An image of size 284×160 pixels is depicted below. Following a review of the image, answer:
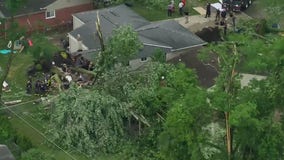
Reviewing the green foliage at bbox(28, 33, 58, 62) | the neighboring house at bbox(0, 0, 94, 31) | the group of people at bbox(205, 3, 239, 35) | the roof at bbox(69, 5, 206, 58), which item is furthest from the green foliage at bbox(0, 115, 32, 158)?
the group of people at bbox(205, 3, 239, 35)

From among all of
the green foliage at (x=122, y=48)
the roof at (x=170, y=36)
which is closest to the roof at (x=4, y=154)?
the green foliage at (x=122, y=48)

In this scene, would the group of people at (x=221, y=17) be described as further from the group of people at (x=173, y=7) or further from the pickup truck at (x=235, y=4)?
the group of people at (x=173, y=7)

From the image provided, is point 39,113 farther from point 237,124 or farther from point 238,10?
point 238,10

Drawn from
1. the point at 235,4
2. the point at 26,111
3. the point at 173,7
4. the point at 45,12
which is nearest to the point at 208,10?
the point at 235,4

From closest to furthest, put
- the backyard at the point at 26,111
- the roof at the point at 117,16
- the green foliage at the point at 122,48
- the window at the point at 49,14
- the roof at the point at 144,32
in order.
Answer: the backyard at the point at 26,111, the green foliage at the point at 122,48, the roof at the point at 144,32, the roof at the point at 117,16, the window at the point at 49,14

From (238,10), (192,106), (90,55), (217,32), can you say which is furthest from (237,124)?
(238,10)

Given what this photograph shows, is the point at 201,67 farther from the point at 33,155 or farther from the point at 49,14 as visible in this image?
the point at 49,14
